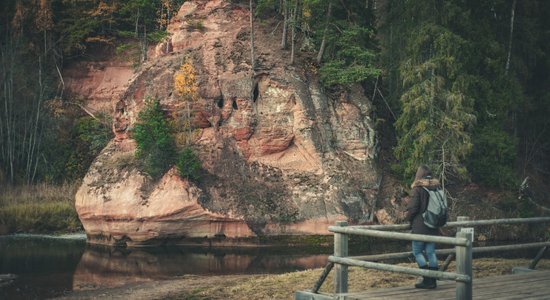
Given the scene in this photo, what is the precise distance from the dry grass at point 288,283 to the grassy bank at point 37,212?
647 inches

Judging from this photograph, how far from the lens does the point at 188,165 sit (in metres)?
29.8

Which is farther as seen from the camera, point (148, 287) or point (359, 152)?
point (359, 152)

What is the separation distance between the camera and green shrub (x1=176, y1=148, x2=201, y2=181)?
29578 mm

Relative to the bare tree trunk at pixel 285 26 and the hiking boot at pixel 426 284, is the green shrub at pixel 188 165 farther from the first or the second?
the hiking boot at pixel 426 284

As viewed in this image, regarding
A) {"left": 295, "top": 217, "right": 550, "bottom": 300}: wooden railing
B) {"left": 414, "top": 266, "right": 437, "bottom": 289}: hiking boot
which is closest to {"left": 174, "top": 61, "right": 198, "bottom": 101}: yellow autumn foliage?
{"left": 295, "top": 217, "right": 550, "bottom": 300}: wooden railing

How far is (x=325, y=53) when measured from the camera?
34.5 m

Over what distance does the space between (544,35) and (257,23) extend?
15655 mm

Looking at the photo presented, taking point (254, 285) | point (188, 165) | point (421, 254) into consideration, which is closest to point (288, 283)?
point (254, 285)

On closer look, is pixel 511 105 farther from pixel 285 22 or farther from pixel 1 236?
pixel 1 236

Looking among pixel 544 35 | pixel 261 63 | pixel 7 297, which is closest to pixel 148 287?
pixel 7 297

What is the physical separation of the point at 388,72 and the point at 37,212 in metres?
19.3

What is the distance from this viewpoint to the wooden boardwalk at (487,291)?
10.0 m

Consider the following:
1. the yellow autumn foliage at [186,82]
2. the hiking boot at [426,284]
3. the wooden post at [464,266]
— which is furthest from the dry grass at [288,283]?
the yellow autumn foliage at [186,82]

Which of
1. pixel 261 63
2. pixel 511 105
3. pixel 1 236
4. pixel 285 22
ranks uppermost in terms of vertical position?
pixel 285 22
